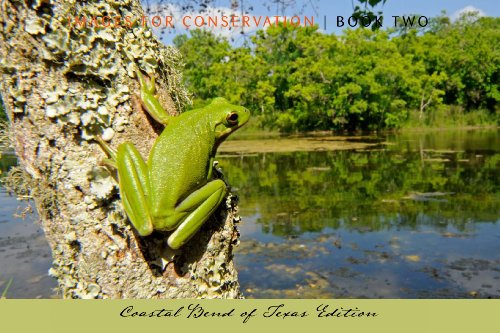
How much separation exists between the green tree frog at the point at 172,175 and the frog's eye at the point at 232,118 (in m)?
0.06

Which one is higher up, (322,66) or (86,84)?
(322,66)

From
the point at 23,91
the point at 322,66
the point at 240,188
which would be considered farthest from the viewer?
the point at 322,66

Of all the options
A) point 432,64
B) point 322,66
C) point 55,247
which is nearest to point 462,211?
point 55,247

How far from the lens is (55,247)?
203 cm

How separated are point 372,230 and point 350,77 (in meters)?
29.6

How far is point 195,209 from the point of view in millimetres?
2146

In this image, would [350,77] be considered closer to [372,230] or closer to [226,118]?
[372,230]

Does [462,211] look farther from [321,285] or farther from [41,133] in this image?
[41,133]

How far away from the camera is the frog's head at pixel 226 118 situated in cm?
240

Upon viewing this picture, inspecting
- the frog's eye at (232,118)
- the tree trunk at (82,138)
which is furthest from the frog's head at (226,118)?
the tree trunk at (82,138)

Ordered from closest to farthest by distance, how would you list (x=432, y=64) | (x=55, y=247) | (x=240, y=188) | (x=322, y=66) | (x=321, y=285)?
(x=55, y=247) < (x=321, y=285) < (x=240, y=188) < (x=322, y=66) < (x=432, y=64)

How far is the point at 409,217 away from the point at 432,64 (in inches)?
1508

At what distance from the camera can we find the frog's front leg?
2.01 metres

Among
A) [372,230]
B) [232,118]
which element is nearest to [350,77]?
[372,230]
